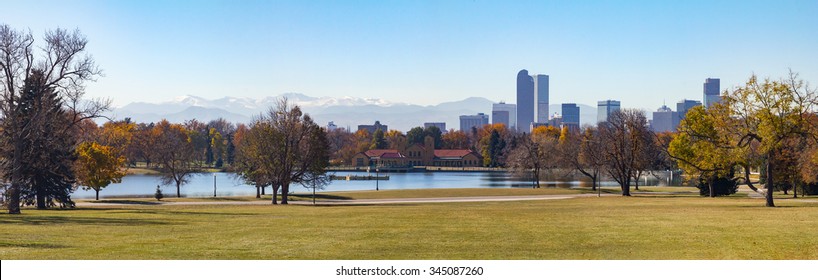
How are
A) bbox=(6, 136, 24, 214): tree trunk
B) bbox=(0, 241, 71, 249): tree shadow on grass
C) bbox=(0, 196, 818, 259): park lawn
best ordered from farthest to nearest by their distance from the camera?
bbox=(6, 136, 24, 214): tree trunk
bbox=(0, 241, 71, 249): tree shadow on grass
bbox=(0, 196, 818, 259): park lawn

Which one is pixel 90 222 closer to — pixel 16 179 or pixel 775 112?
pixel 16 179

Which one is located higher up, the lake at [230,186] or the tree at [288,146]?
the tree at [288,146]

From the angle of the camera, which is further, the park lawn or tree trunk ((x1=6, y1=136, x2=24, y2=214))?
tree trunk ((x1=6, y1=136, x2=24, y2=214))

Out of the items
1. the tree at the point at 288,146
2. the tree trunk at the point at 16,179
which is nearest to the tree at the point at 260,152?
the tree at the point at 288,146

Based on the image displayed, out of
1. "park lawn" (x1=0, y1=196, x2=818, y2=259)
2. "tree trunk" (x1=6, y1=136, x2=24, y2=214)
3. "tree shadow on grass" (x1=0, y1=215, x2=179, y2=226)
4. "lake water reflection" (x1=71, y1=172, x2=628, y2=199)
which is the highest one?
"tree trunk" (x1=6, y1=136, x2=24, y2=214)

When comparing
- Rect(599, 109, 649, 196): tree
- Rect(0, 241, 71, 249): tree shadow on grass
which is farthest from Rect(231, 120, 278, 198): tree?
Rect(0, 241, 71, 249): tree shadow on grass

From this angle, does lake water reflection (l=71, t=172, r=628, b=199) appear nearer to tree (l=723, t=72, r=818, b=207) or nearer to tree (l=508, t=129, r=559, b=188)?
tree (l=508, t=129, r=559, b=188)

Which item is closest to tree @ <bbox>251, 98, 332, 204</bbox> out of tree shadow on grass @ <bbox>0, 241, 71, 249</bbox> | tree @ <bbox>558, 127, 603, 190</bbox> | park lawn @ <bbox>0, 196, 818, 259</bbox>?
tree @ <bbox>558, 127, 603, 190</bbox>

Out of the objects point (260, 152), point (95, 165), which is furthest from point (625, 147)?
point (95, 165)

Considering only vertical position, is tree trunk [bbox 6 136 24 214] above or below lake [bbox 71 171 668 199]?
above

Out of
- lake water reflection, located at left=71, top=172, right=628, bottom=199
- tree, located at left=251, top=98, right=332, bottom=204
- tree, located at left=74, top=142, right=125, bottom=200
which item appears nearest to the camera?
tree, located at left=251, top=98, right=332, bottom=204

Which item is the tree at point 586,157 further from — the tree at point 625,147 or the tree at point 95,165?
the tree at point 95,165

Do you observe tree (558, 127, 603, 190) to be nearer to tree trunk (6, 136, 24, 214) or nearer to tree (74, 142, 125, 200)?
tree (74, 142, 125, 200)
